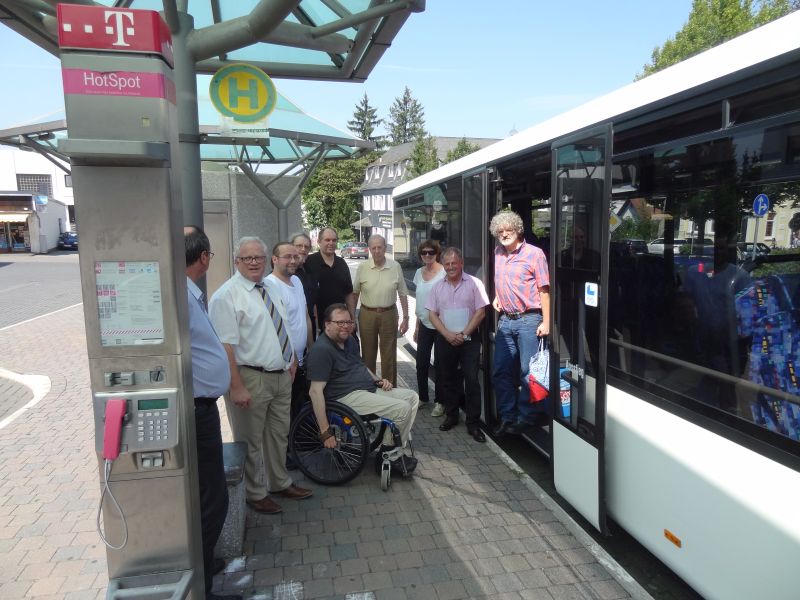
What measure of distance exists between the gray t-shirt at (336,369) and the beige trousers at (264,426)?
28 cm

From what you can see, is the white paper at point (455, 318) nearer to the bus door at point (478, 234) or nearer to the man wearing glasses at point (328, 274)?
the bus door at point (478, 234)

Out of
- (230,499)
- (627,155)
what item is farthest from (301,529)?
(627,155)

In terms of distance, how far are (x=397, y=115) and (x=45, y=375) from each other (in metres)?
81.5

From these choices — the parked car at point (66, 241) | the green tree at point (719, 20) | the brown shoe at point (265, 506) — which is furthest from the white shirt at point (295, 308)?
the parked car at point (66, 241)

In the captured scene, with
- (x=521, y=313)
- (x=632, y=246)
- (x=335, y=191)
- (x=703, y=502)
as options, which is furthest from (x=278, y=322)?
(x=335, y=191)

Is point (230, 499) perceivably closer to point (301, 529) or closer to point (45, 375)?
point (301, 529)

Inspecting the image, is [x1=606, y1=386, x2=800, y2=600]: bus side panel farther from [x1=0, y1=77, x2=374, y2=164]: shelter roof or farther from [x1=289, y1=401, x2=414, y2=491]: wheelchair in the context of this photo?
[x1=0, y1=77, x2=374, y2=164]: shelter roof

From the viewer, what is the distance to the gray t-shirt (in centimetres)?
422

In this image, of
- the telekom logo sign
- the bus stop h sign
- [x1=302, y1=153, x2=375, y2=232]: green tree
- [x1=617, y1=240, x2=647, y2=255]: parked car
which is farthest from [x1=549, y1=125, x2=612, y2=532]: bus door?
[x1=302, y1=153, x2=375, y2=232]: green tree

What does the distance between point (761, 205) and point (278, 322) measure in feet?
9.20

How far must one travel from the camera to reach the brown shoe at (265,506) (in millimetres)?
3918

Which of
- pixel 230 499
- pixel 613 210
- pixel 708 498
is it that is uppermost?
pixel 613 210

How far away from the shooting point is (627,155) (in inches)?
129

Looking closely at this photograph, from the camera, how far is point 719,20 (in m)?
20.0
